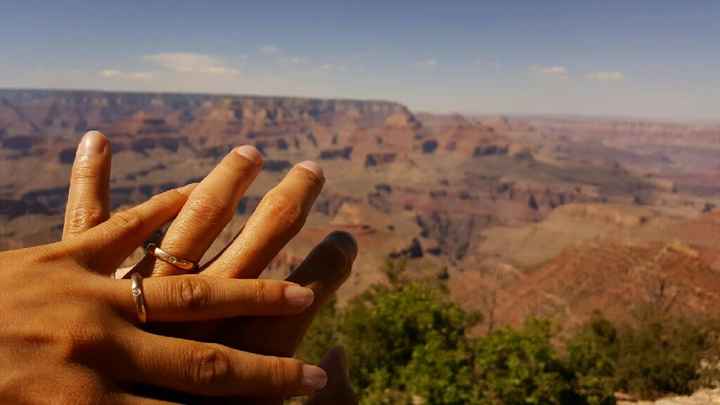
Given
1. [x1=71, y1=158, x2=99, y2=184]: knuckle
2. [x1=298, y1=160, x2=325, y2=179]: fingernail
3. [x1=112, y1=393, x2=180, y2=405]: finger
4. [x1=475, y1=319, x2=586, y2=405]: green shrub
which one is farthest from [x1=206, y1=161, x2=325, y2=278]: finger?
[x1=475, y1=319, x2=586, y2=405]: green shrub

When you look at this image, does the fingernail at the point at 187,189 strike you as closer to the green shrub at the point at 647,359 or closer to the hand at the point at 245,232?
the hand at the point at 245,232

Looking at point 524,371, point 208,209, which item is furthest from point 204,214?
point 524,371

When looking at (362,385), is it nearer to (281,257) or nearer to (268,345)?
(268,345)

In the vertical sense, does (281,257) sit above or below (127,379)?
below

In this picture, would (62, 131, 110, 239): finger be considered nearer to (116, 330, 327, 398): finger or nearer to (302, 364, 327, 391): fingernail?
(116, 330, 327, 398): finger

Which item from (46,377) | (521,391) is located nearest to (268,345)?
(46,377)

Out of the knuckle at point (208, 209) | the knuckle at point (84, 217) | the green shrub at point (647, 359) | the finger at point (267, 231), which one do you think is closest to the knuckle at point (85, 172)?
the knuckle at point (84, 217)

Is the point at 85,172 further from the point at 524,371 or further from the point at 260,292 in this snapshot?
the point at 524,371
